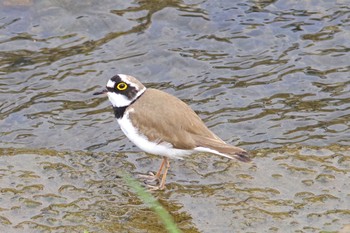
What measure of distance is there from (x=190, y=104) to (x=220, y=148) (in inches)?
108

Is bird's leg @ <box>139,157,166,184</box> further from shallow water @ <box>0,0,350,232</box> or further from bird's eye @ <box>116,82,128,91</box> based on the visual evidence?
bird's eye @ <box>116,82,128,91</box>

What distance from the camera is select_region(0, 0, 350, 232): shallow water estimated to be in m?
5.86

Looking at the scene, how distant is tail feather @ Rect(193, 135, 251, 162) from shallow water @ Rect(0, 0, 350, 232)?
36cm

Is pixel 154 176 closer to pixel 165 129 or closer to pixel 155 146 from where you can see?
pixel 155 146

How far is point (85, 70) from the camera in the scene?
30.6 feet

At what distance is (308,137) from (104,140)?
2.23 metres

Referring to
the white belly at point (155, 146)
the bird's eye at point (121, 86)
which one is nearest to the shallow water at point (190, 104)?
the white belly at point (155, 146)

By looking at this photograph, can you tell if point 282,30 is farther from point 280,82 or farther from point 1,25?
point 1,25

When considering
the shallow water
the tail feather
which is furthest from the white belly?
the shallow water

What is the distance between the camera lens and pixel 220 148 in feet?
19.8

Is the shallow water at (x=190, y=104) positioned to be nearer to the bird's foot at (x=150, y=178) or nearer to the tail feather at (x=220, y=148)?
the bird's foot at (x=150, y=178)

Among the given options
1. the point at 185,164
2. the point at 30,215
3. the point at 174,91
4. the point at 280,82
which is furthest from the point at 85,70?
the point at 30,215

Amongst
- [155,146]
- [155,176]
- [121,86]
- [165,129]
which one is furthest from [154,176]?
[121,86]

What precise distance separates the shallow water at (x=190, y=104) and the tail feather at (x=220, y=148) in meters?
0.36
